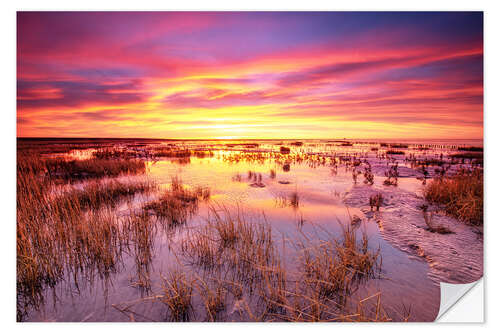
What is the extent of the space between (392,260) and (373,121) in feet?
16.3

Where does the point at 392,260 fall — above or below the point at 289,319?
above

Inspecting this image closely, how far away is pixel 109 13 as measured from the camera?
4.43 meters

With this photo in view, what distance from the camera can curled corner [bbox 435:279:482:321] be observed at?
126 inches

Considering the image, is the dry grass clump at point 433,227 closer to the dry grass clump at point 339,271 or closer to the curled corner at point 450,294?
the curled corner at point 450,294

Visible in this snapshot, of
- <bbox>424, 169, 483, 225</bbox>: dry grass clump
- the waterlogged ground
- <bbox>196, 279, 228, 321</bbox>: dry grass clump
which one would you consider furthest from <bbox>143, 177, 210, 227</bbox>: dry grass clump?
<bbox>424, 169, 483, 225</bbox>: dry grass clump

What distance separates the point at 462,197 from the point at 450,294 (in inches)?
128

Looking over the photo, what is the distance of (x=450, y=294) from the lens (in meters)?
3.32

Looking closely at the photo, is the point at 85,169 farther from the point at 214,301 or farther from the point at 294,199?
the point at 214,301

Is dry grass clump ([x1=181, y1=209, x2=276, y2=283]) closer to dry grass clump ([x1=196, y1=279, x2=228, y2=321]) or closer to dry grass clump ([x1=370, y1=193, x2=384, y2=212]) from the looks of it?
dry grass clump ([x1=196, y1=279, x2=228, y2=321])

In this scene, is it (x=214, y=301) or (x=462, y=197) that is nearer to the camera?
(x=214, y=301)
